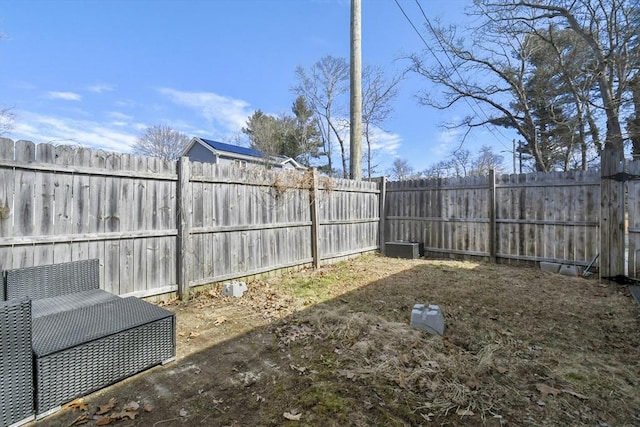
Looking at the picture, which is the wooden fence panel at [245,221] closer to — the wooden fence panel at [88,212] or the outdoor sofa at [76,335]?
the wooden fence panel at [88,212]

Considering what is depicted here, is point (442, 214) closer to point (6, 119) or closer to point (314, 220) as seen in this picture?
point (314, 220)

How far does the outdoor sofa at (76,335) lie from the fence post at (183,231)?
1.08 metres

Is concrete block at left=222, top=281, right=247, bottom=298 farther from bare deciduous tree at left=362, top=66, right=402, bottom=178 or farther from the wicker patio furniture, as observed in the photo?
bare deciduous tree at left=362, top=66, right=402, bottom=178

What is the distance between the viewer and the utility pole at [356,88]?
7555 mm

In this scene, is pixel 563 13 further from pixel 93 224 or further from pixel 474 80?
pixel 93 224

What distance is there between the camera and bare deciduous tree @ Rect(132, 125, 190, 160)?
22.2 metres

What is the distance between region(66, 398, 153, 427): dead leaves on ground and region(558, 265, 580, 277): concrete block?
6675 mm

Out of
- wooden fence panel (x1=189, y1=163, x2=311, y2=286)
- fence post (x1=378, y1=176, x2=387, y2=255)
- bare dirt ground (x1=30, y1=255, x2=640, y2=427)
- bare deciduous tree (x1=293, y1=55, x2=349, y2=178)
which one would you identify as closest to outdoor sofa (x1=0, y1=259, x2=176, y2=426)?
bare dirt ground (x1=30, y1=255, x2=640, y2=427)

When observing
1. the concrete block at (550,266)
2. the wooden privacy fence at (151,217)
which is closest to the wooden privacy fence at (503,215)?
the concrete block at (550,266)

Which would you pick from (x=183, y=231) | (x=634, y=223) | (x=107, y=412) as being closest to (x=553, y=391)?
(x=107, y=412)

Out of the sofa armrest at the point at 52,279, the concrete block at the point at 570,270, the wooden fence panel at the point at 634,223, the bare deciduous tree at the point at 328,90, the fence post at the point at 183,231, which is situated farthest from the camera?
the bare deciduous tree at the point at 328,90

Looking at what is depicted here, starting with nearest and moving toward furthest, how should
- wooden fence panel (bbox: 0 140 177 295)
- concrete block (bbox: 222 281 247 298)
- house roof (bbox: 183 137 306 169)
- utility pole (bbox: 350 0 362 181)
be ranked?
1. wooden fence panel (bbox: 0 140 177 295)
2. concrete block (bbox: 222 281 247 298)
3. utility pole (bbox: 350 0 362 181)
4. house roof (bbox: 183 137 306 169)

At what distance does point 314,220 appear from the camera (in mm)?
6078

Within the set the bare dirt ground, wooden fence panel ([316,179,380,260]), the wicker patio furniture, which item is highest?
wooden fence panel ([316,179,380,260])
